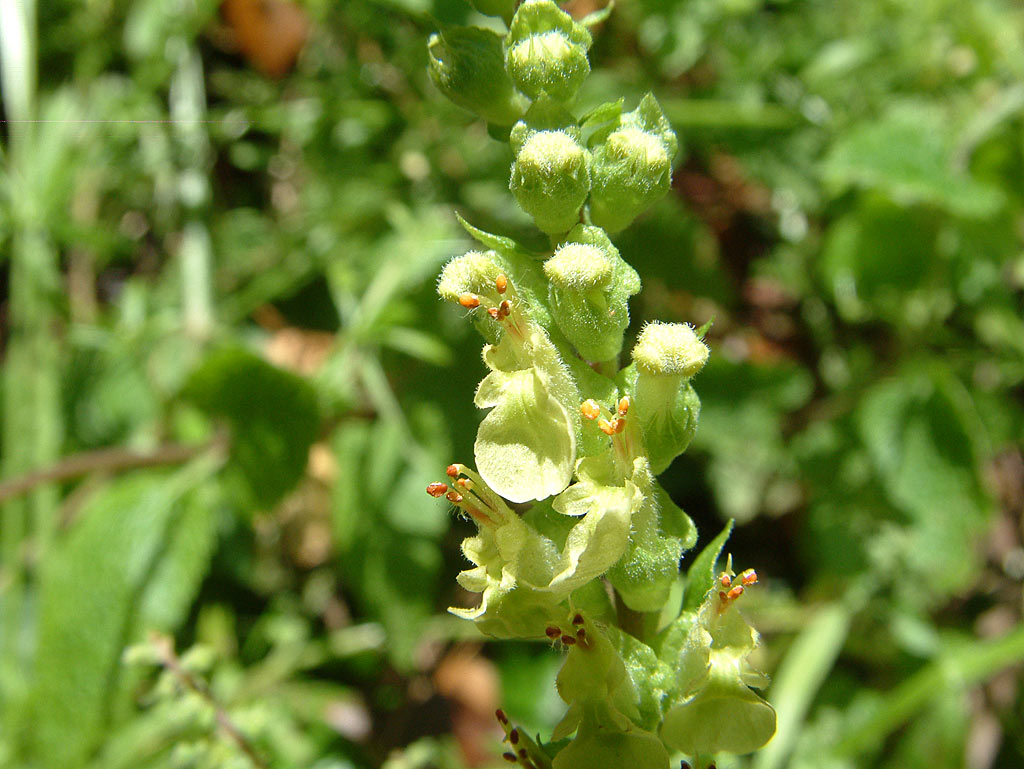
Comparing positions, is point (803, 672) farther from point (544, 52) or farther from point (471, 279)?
point (544, 52)

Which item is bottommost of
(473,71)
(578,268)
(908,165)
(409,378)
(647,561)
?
(409,378)

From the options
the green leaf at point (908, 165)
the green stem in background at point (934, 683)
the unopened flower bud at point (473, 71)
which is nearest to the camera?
the unopened flower bud at point (473, 71)

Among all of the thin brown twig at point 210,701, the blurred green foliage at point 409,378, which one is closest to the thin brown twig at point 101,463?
the blurred green foliage at point 409,378

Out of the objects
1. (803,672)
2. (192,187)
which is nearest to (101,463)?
(192,187)

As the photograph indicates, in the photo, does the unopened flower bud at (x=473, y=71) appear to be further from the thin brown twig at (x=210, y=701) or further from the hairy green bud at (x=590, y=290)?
the thin brown twig at (x=210, y=701)

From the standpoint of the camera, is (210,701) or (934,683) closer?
(210,701)

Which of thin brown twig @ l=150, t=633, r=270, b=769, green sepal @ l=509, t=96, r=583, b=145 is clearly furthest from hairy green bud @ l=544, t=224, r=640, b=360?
thin brown twig @ l=150, t=633, r=270, b=769

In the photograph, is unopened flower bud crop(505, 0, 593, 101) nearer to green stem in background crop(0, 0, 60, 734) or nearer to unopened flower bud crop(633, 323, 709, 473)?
unopened flower bud crop(633, 323, 709, 473)
